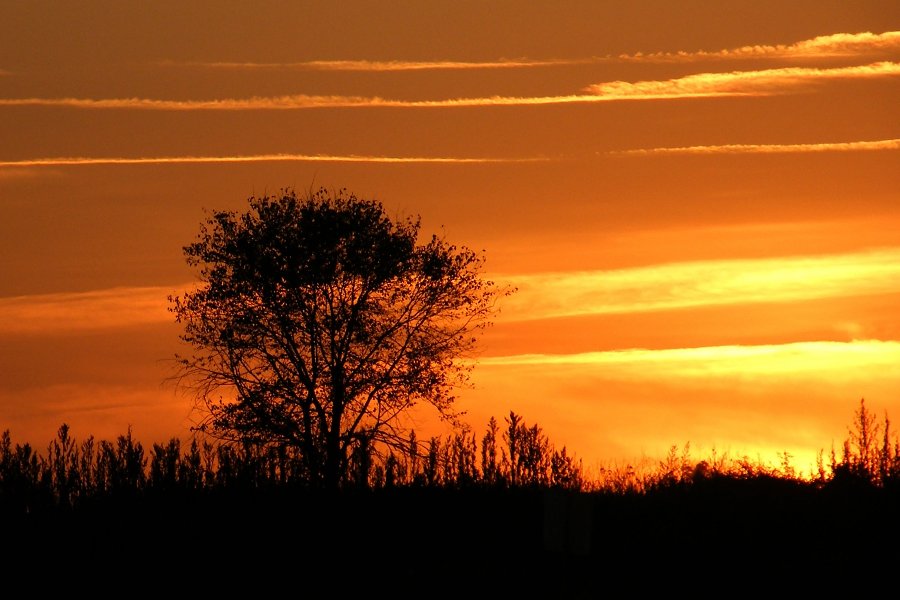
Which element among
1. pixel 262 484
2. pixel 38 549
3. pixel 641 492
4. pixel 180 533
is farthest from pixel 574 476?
pixel 38 549

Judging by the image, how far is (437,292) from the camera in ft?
193

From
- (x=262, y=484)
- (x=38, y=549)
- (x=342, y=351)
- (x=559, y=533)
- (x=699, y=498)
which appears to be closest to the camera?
(x=559, y=533)

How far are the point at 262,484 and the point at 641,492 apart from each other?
9342 millimetres

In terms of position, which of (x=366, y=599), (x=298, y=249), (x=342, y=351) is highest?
(x=298, y=249)

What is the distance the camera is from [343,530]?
108ft

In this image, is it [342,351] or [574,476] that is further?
[342,351]

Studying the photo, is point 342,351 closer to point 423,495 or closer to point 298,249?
point 298,249

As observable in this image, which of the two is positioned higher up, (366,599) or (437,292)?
(437,292)

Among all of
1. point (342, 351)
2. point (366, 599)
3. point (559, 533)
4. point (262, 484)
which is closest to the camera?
point (559, 533)

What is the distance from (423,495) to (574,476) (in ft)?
15.8

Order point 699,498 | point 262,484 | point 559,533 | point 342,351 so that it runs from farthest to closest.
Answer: point 342,351
point 262,484
point 699,498
point 559,533

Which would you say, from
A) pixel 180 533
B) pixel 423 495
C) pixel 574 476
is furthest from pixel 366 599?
pixel 574 476

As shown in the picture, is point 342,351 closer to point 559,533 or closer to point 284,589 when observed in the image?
point 284,589

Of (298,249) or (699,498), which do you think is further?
(298,249)
